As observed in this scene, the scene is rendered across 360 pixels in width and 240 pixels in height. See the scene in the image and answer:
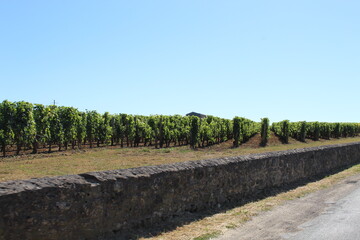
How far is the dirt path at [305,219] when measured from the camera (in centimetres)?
653

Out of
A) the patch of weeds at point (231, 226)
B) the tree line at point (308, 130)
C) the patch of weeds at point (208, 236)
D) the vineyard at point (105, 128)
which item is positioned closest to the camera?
the patch of weeds at point (208, 236)

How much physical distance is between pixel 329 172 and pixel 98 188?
1395 cm

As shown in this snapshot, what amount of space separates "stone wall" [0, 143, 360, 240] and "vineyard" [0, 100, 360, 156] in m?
23.9

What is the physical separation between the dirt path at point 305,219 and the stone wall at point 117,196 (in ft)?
4.04

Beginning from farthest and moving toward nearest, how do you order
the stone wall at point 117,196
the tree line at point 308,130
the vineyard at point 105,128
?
the tree line at point 308,130
the vineyard at point 105,128
the stone wall at point 117,196

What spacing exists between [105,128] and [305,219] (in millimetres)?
34374

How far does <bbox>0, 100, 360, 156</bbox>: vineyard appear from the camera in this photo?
1103 inches

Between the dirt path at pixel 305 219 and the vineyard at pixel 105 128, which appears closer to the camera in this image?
the dirt path at pixel 305 219

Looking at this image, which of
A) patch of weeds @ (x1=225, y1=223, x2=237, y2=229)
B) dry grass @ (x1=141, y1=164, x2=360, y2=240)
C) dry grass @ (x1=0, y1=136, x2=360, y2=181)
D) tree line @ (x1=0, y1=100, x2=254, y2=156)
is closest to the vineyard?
tree line @ (x1=0, y1=100, x2=254, y2=156)

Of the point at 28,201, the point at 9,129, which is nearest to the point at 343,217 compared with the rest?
the point at 28,201

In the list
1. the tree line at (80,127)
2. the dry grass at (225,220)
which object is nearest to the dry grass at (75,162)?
A: the tree line at (80,127)

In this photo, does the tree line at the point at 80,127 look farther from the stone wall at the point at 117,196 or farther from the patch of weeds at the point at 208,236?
the patch of weeds at the point at 208,236

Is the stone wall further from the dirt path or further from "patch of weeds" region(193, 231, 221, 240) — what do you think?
the dirt path

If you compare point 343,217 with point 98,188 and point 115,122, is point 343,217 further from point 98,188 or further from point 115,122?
point 115,122
